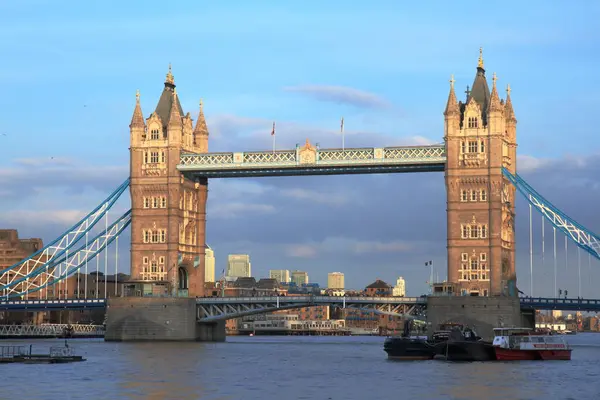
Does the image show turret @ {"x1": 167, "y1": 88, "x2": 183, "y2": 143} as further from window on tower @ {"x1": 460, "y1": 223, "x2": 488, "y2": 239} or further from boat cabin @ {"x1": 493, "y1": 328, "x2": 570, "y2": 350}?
boat cabin @ {"x1": 493, "y1": 328, "x2": 570, "y2": 350}

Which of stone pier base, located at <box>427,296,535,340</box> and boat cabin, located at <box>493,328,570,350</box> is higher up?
stone pier base, located at <box>427,296,535,340</box>

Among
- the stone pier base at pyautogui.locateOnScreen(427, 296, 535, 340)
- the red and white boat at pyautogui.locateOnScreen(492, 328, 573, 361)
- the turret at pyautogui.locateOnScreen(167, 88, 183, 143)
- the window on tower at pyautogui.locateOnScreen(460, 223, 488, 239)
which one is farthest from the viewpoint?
the turret at pyautogui.locateOnScreen(167, 88, 183, 143)

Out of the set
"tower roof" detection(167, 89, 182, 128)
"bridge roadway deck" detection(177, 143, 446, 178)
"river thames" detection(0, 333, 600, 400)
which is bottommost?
"river thames" detection(0, 333, 600, 400)

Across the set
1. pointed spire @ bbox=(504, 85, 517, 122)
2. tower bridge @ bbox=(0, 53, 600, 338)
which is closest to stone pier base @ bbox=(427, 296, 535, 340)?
tower bridge @ bbox=(0, 53, 600, 338)

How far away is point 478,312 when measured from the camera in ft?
465

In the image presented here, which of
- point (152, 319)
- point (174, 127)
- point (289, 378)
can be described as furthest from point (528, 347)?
point (174, 127)

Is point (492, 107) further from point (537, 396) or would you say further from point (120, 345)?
point (537, 396)

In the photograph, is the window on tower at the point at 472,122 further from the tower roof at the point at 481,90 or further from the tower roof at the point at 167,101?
the tower roof at the point at 167,101

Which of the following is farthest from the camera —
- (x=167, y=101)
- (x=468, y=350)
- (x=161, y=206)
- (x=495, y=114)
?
(x=167, y=101)

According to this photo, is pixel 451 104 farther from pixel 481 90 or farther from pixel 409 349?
pixel 409 349

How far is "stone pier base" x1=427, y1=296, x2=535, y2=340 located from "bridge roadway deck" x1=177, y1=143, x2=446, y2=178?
57.1 ft

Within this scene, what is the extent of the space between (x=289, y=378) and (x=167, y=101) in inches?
3134

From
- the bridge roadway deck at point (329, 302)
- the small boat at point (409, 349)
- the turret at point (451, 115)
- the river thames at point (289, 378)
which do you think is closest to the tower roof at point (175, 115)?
the bridge roadway deck at point (329, 302)

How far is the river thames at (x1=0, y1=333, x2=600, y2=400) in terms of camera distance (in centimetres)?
7656
